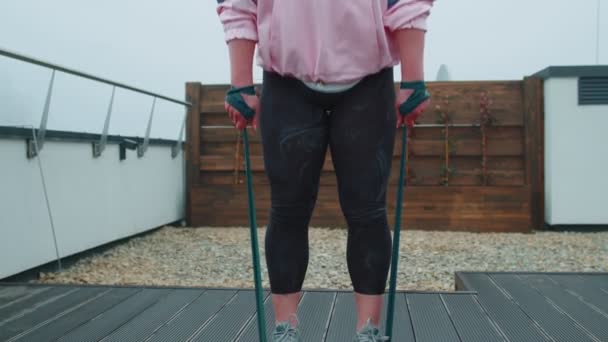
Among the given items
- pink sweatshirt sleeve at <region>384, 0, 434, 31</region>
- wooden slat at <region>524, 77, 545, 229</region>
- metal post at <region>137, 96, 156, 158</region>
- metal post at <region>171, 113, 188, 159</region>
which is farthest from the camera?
metal post at <region>171, 113, 188, 159</region>

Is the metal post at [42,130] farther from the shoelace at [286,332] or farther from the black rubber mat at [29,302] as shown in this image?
the shoelace at [286,332]

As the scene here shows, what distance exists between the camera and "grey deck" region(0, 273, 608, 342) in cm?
165

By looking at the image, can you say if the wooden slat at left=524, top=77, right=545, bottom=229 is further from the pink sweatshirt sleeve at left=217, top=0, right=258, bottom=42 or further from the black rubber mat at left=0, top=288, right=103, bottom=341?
the pink sweatshirt sleeve at left=217, top=0, right=258, bottom=42

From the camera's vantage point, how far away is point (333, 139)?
4.09 feet

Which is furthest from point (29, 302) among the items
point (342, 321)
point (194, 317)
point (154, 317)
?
point (342, 321)

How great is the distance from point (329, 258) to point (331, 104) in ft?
8.46

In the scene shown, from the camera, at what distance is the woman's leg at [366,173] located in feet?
3.98

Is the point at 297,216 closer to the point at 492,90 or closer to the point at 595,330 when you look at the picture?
the point at 595,330

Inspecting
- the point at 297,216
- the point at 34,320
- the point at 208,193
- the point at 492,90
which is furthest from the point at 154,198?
the point at 297,216

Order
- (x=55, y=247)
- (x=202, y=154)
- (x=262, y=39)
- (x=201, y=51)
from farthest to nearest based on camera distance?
(x=202, y=154), (x=201, y=51), (x=55, y=247), (x=262, y=39)

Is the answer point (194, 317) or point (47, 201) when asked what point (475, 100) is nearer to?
point (47, 201)

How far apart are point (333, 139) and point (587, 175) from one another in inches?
175

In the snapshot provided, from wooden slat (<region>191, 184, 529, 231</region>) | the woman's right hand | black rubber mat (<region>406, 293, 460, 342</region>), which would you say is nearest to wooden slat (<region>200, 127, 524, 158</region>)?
wooden slat (<region>191, 184, 529, 231</region>)

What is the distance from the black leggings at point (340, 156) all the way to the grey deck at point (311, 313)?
1.49 feet
